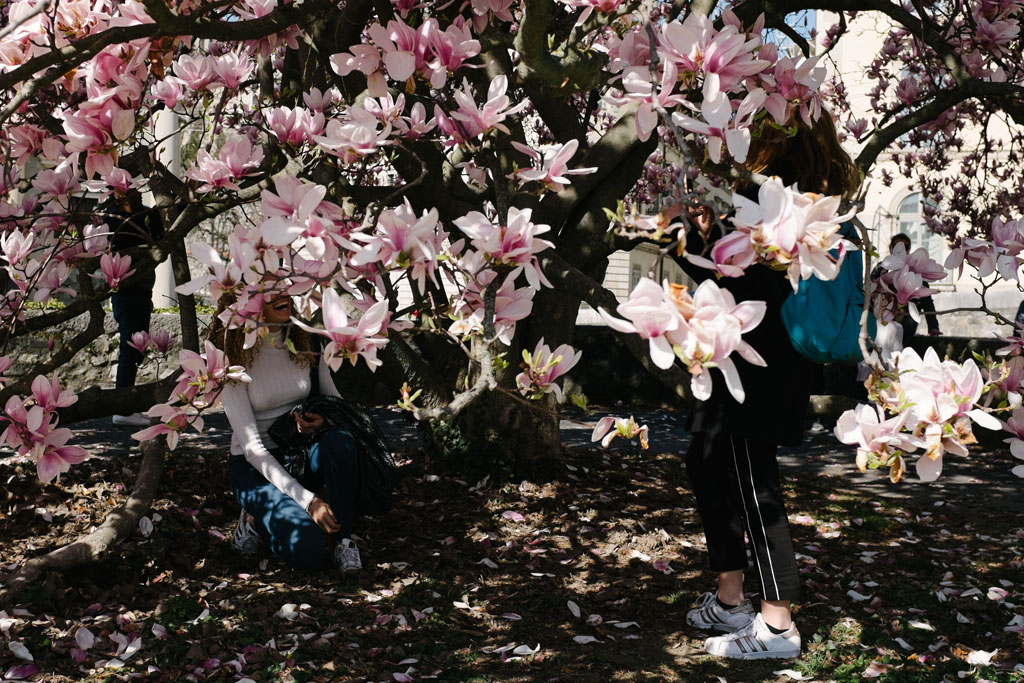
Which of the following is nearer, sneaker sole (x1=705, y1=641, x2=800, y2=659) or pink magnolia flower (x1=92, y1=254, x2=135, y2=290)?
sneaker sole (x1=705, y1=641, x2=800, y2=659)

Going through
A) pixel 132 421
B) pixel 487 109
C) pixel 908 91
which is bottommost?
pixel 132 421

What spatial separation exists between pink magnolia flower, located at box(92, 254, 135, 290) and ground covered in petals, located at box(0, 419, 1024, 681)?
3.86 ft

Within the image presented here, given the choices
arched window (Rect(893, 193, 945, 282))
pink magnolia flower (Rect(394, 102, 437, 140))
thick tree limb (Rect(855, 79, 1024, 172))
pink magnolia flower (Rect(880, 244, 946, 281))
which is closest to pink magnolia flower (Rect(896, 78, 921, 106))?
thick tree limb (Rect(855, 79, 1024, 172))

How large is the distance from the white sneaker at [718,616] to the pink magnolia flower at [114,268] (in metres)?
2.44

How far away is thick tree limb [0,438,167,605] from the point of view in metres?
3.46

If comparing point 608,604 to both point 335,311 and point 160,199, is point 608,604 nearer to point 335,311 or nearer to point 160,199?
point 335,311

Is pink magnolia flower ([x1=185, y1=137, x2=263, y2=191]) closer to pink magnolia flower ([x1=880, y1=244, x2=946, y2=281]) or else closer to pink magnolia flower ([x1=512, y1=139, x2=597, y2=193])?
pink magnolia flower ([x1=512, y1=139, x2=597, y2=193])

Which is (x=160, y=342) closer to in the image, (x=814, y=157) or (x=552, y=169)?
(x=552, y=169)

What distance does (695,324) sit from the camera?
57.4 inches

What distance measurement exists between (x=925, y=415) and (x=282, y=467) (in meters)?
2.75

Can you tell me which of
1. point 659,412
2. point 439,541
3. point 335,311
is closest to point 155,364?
point 659,412

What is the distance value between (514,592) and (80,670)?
5.33 feet

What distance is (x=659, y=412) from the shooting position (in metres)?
9.17

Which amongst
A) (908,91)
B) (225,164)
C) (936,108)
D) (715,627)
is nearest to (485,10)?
(225,164)
